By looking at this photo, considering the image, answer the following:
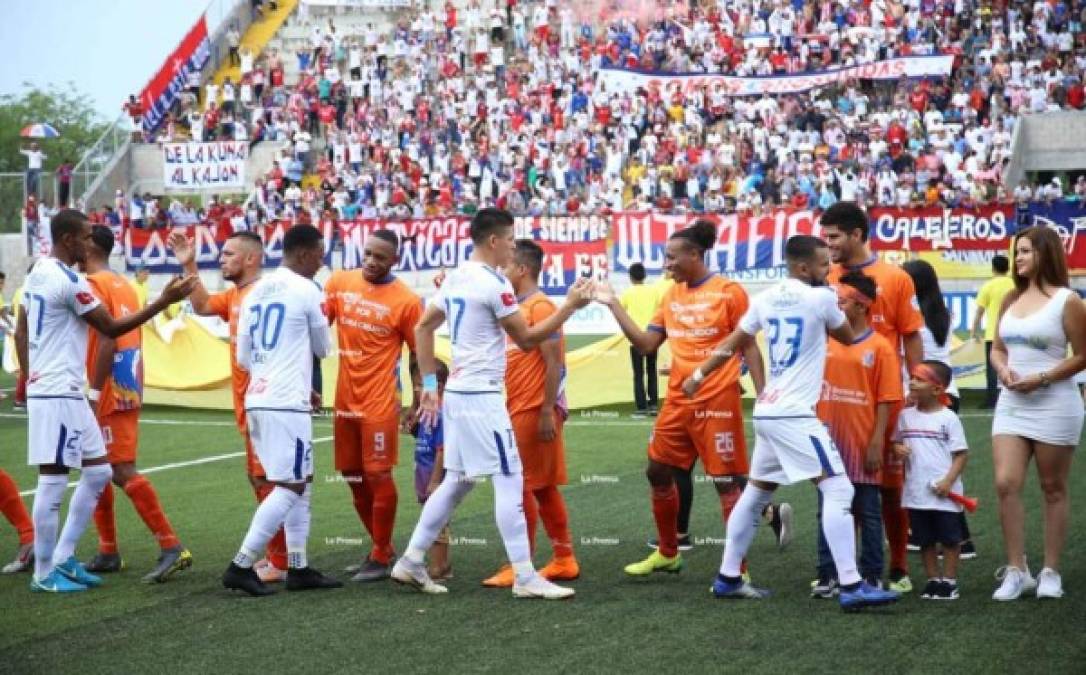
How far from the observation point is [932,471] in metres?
8.50

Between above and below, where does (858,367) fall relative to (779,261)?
below

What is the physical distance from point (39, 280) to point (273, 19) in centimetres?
4393

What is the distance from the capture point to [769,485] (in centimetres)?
822

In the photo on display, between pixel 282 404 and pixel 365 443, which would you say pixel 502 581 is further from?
pixel 282 404

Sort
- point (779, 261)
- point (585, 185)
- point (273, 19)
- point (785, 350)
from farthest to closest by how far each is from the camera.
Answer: point (273, 19) < point (585, 185) < point (779, 261) < point (785, 350)

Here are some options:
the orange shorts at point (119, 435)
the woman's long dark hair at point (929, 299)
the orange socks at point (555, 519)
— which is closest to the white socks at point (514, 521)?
the orange socks at point (555, 519)

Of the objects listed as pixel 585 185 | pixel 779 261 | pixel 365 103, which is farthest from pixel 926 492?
pixel 365 103

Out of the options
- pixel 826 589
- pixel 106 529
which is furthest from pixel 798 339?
pixel 106 529

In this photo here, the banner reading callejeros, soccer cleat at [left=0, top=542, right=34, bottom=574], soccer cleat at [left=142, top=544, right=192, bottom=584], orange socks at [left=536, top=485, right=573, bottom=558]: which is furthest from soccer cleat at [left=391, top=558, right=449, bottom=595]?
the banner reading callejeros

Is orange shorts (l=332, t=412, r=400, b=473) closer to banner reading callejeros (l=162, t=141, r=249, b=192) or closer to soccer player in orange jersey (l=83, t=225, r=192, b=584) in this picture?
soccer player in orange jersey (l=83, t=225, r=192, b=584)

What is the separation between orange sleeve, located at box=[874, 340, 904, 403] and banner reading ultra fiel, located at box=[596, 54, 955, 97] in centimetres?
3138

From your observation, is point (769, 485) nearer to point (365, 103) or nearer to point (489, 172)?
point (489, 172)

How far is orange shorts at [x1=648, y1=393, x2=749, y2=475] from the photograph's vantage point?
30.0ft

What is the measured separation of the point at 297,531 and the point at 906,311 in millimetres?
3717
